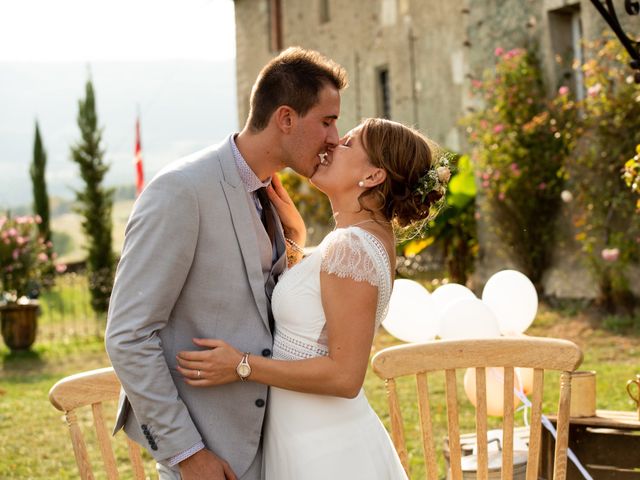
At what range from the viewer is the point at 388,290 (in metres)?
2.90

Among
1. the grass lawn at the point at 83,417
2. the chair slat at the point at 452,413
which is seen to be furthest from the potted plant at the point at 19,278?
the chair slat at the point at 452,413

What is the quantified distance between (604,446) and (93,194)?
19.6 metres

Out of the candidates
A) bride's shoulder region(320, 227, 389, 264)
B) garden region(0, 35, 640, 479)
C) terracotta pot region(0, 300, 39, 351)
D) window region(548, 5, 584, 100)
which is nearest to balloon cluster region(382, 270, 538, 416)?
bride's shoulder region(320, 227, 389, 264)

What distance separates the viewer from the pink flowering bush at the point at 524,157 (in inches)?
467

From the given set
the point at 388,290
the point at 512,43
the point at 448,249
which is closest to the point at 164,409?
the point at 388,290

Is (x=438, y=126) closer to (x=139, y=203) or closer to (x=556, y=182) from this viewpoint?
(x=556, y=182)

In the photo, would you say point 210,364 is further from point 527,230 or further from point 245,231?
point 527,230

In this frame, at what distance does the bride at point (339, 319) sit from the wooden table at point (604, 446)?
1491mm

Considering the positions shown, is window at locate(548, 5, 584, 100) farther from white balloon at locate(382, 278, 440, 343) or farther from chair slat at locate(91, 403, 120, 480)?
chair slat at locate(91, 403, 120, 480)

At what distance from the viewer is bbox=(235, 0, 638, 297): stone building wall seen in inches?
471

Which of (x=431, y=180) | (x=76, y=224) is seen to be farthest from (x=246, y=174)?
(x=76, y=224)

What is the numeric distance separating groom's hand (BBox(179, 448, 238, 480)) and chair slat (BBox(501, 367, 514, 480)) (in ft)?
3.13

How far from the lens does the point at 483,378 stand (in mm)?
3137

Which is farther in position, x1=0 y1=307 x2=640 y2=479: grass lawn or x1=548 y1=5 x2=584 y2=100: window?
x1=548 y1=5 x2=584 y2=100: window
